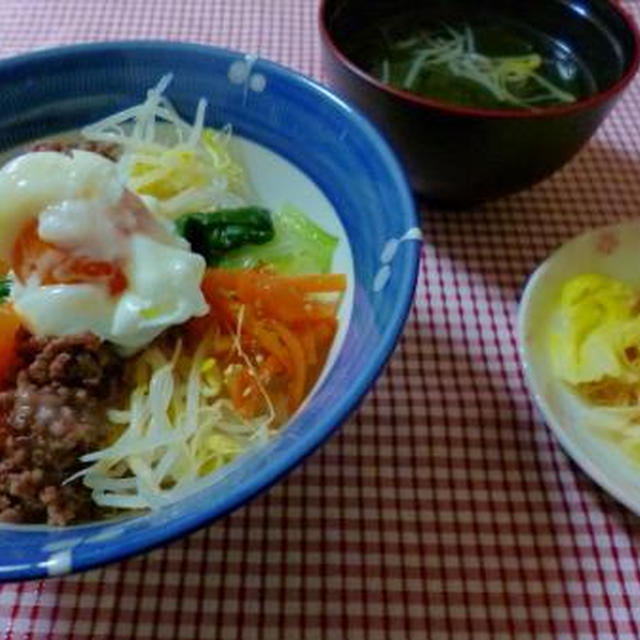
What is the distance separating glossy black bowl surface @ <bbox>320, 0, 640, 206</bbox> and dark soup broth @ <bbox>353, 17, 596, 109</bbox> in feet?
0.06

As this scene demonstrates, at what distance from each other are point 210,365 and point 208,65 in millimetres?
397

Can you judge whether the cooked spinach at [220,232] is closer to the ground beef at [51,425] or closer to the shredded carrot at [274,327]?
the shredded carrot at [274,327]

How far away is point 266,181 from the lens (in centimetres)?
103

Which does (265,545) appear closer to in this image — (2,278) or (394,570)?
(394,570)

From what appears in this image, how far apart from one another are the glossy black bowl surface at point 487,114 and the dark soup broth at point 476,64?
0.06 feet

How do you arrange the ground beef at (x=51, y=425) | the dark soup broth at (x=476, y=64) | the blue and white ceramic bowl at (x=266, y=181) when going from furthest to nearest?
the dark soup broth at (x=476, y=64) → the ground beef at (x=51, y=425) → the blue and white ceramic bowl at (x=266, y=181)

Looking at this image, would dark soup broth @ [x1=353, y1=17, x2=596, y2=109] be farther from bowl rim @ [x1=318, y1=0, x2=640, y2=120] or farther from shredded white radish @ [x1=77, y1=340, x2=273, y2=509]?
shredded white radish @ [x1=77, y1=340, x2=273, y2=509]

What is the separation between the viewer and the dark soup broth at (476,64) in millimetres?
1195

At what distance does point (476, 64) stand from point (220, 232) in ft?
1.81

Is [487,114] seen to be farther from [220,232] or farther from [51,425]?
[51,425]

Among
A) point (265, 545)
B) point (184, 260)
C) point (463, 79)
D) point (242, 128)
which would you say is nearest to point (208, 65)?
point (242, 128)

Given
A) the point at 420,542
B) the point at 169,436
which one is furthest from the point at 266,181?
the point at 420,542

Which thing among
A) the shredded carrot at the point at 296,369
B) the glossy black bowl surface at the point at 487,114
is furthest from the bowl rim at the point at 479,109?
the shredded carrot at the point at 296,369

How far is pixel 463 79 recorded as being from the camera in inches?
48.1
